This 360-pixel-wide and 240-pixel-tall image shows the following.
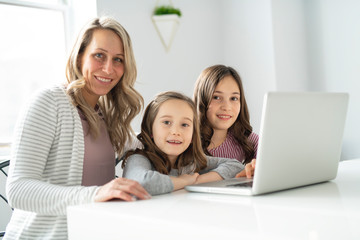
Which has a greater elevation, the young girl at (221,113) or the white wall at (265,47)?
the white wall at (265,47)

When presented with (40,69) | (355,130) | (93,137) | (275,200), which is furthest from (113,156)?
(355,130)

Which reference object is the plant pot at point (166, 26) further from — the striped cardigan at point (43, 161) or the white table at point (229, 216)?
the white table at point (229, 216)

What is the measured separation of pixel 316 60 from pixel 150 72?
153cm

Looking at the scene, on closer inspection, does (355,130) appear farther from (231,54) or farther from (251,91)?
(231,54)

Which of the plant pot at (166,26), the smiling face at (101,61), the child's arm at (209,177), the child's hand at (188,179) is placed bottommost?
the child's arm at (209,177)

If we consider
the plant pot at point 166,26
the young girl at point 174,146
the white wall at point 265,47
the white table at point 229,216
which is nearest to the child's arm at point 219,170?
the young girl at point 174,146

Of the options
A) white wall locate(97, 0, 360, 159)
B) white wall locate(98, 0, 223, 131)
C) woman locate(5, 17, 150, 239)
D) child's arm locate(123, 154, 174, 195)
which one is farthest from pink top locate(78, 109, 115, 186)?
white wall locate(97, 0, 360, 159)

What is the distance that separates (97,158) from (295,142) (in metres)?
0.73

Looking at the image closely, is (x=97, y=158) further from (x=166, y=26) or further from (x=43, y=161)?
(x=166, y=26)

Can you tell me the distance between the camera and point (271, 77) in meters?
3.82

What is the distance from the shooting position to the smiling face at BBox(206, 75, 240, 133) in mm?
1915

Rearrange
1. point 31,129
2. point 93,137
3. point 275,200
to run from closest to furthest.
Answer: point 275,200 < point 31,129 < point 93,137

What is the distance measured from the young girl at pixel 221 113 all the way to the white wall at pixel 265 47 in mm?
1538

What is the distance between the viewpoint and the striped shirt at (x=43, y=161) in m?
1.24
